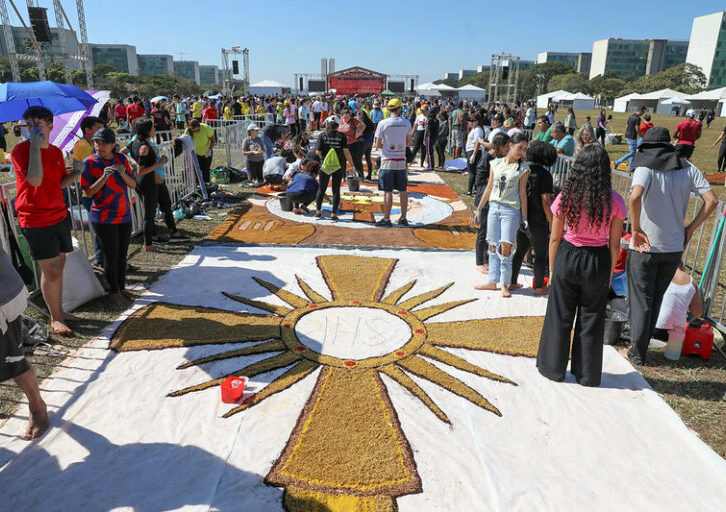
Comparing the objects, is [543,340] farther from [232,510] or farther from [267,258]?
[267,258]

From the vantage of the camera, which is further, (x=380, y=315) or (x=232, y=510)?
(x=380, y=315)

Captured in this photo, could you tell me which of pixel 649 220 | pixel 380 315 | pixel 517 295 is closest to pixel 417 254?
pixel 517 295

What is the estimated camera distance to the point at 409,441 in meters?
3.14

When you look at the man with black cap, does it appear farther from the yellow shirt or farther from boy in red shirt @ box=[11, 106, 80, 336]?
the yellow shirt

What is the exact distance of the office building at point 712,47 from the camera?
112 m

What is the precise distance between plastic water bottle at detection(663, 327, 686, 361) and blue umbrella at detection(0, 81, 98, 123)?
614cm

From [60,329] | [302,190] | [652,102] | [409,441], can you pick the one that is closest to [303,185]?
[302,190]

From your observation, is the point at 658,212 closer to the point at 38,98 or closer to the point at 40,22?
the point at 38,98

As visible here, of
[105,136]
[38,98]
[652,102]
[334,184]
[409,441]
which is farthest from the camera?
[652,102]

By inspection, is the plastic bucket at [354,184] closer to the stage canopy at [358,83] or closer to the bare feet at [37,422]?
the bare feet at [37,422]

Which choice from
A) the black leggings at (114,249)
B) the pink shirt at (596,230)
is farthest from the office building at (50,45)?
the pink shirt at (596,230)

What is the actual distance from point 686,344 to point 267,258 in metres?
4.93

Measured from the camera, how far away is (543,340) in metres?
3.91

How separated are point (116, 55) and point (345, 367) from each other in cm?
20923
